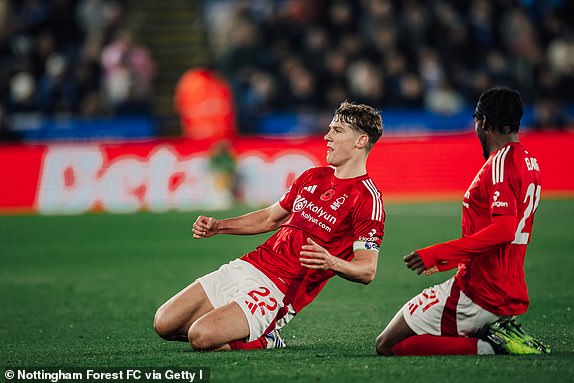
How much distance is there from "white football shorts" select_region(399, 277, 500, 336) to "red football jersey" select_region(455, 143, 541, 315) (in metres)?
0.07

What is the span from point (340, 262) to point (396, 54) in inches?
631

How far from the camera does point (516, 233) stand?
253 inches

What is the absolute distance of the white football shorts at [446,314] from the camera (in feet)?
21.5

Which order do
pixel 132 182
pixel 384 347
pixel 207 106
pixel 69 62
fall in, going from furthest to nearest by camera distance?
pixel 69 62 < pixel 207 106 < pixel 132 182 < pixel 384 347

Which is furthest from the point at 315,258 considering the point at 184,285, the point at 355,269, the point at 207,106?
the point at 207,106

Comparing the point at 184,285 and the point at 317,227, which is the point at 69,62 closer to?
the point at 184,285

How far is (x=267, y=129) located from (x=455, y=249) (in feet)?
48.2

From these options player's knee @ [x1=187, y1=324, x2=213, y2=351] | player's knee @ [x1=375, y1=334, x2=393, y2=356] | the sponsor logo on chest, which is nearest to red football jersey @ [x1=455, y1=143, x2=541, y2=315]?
player's knee @ [x1=375, y1=334, x2=393, y2=356]

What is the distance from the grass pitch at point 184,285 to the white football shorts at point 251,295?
0.22m

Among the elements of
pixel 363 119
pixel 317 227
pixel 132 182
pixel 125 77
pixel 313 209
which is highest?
pixel 363 119

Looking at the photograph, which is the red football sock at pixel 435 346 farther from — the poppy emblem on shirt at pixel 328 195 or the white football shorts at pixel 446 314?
the poppy emblem on shirt at pixel 328 195

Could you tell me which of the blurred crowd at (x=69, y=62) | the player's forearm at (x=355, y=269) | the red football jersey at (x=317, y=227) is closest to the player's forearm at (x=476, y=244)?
the player's forearm at (x=355, y=269)

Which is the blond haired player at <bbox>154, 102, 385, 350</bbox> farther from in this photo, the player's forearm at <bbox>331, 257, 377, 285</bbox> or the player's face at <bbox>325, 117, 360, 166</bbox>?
the player's forearm at <bbox>331, 257, 377, 285</bbox>

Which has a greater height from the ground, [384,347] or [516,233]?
[516,233]
